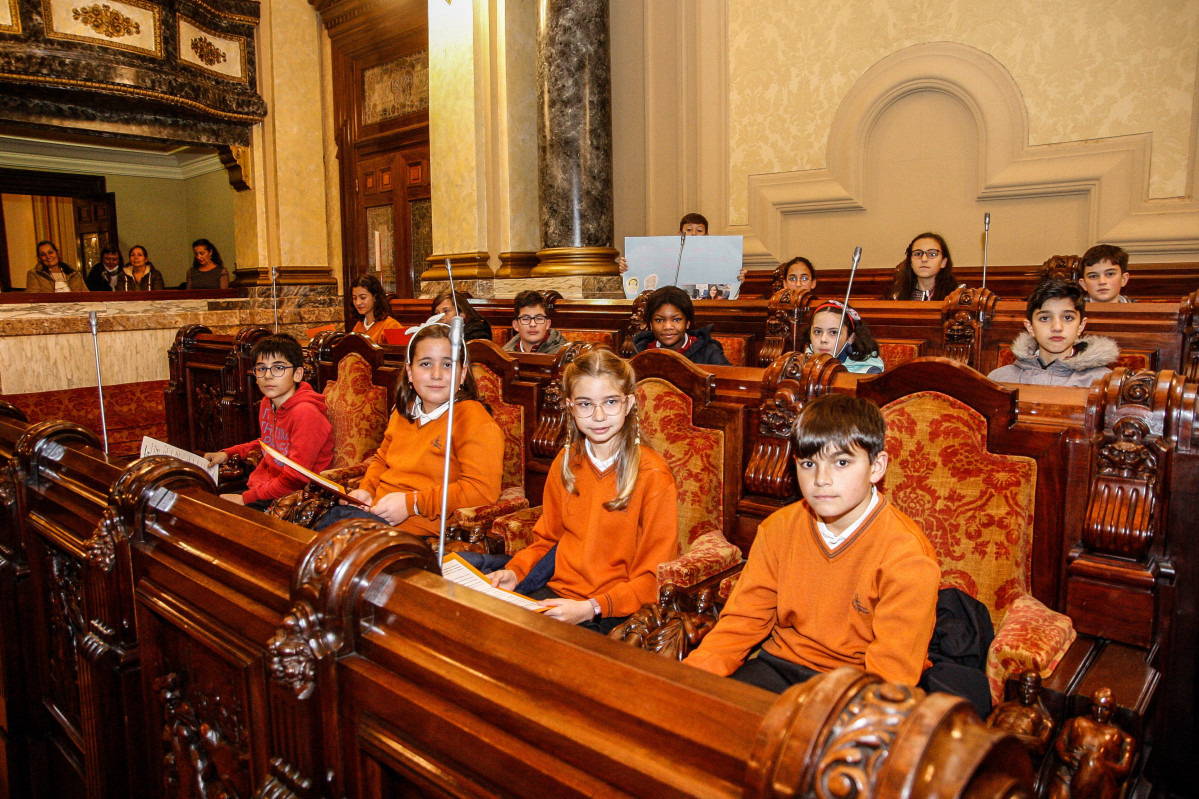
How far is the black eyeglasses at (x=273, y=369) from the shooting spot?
3281 millimetres

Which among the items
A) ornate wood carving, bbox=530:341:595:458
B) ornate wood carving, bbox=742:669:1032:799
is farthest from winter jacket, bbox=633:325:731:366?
ornate wood carving, bbox=742:669:1032:799

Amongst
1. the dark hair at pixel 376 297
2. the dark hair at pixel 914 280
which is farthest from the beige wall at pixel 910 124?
the dark hair at pixel 376 297

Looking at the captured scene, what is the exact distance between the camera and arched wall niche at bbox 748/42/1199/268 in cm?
499

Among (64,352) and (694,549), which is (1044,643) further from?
(64,352)

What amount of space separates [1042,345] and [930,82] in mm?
3333

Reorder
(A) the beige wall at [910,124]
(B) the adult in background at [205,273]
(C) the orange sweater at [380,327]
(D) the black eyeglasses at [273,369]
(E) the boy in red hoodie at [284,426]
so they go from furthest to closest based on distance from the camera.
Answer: (B) the adult in background at [205,273], (C) the orange sweater at [380,327], (A) the beige wall at [910,124], (D) the black eyeglasses at [273,369], (E) the boy in red hoodie at [284,426]

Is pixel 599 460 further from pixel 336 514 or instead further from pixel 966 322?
pixel 966 322

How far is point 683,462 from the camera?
2490 mm

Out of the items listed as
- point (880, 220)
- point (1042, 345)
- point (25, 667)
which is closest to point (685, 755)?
point (25, 667)

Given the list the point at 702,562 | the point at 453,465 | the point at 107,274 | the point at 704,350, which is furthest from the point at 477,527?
the point at 107,274

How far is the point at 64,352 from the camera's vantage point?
627 cm

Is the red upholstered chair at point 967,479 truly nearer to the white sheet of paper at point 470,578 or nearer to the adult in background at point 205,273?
the white sheet of paper at point 470,578

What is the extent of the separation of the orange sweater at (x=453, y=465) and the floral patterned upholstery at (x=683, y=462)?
15 cm

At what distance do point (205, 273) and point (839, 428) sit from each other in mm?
9023
